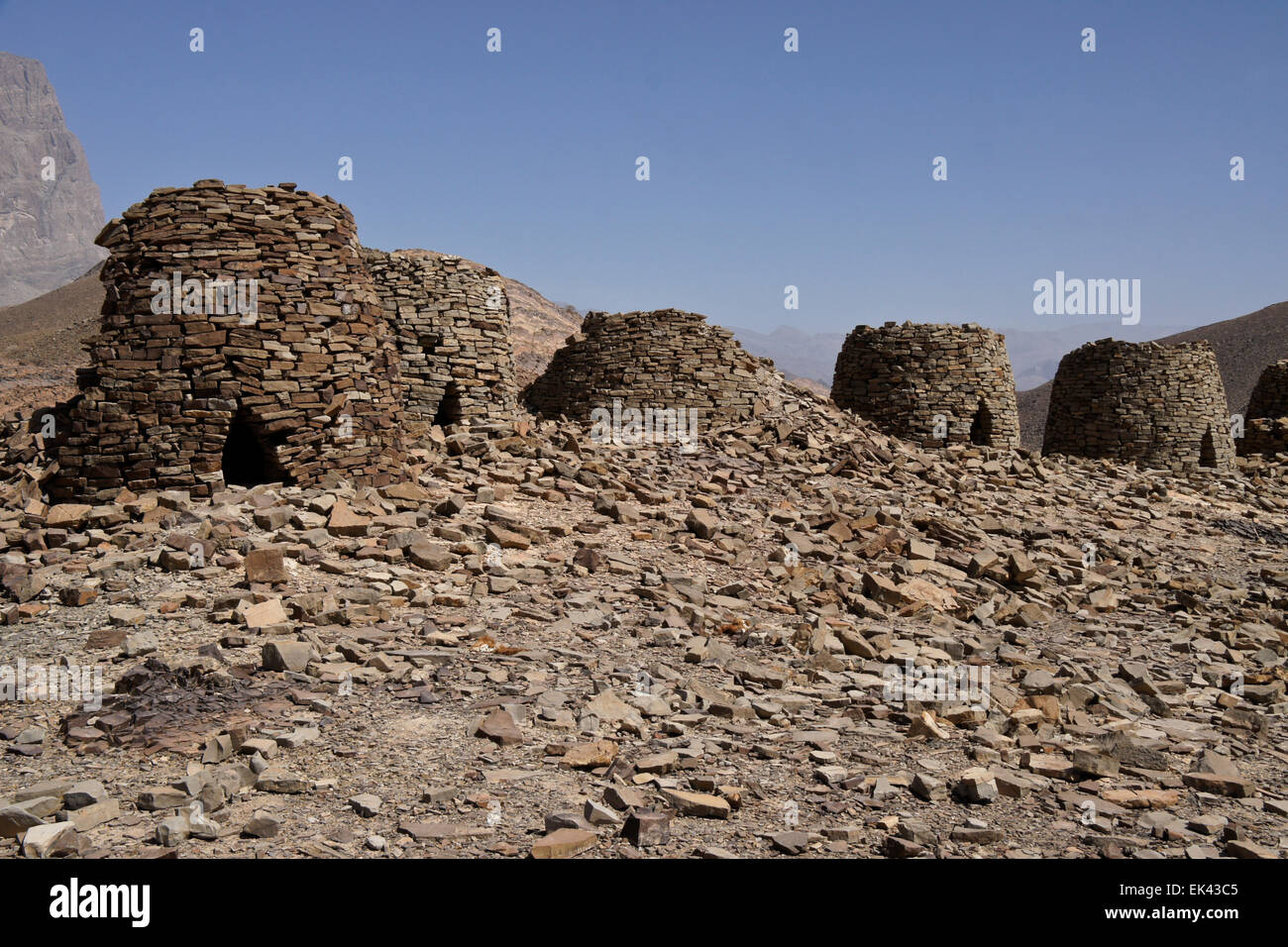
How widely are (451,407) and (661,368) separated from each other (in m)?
3.39

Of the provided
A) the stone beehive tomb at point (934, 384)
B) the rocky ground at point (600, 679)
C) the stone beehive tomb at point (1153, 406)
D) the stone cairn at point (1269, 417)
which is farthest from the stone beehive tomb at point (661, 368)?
the stone cairn at point (1269, 417)

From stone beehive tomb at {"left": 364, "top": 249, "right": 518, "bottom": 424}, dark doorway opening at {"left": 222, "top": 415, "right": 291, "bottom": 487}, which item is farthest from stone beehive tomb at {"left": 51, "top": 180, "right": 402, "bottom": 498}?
stone beehive tomb at {"left": 364, "top": 249, "right": 518, "bottom": 424}

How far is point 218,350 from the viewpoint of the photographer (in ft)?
26.6

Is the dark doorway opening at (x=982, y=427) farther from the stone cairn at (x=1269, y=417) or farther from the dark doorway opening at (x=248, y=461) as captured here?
the dark doorway opening at (x=248, y=461)

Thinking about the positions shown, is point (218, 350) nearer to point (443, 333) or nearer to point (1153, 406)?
point (443, 333)

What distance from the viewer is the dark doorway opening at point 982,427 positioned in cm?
1638

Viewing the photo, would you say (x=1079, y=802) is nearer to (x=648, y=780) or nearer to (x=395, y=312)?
(x=648, y=780)

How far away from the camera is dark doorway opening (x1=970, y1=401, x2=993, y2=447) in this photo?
16375mm

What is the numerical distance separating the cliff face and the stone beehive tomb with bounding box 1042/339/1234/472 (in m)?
138

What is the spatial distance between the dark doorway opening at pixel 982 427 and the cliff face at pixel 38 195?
137 m

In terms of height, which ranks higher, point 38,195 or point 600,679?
point 38,195

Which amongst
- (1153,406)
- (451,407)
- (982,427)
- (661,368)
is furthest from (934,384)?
(451,407)

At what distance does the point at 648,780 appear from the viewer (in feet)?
15.3

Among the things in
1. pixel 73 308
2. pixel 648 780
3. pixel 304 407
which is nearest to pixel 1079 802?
pixel 648 780
